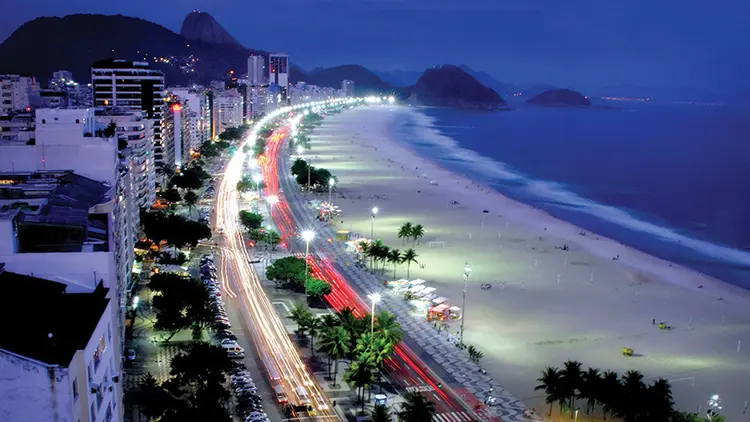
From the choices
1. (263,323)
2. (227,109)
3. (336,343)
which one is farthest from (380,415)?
(227,109)

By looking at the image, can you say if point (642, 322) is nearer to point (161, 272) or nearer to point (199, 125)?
point (161, 272)

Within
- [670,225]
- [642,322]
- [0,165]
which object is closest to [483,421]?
[642,322]

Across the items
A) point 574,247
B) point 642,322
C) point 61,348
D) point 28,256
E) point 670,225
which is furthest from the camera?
point 670,225

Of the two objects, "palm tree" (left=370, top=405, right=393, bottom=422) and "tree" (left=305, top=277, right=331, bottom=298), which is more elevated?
"tree" (left=305, top=277, right=331, bottom=298)

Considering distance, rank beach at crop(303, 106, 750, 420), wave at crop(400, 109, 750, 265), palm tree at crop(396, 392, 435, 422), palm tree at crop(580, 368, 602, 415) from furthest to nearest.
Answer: wave at crop(400, 109, 750, 265)
beach at crop(303, 106, 750, 420)
palm tree at crop(580, 368, 602, 415)
palm tree at crop(396, 392, 435, 422)

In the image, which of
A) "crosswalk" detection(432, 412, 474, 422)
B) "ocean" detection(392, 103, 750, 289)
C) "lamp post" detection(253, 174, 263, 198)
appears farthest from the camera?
"lamp post" detection(253, 174, 263, 198)

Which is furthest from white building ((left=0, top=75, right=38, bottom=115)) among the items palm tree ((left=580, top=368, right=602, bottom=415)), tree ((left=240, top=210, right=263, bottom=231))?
palm tree ((left=580, top=368, right=602, bottom=415))

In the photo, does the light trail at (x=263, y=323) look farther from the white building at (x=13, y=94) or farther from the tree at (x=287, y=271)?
the white building at (x=13, y=94)

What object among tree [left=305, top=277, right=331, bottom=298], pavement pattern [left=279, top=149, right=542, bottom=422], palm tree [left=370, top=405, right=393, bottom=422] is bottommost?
pavement pattern [left=279, top=149, right=542, bottom=422]

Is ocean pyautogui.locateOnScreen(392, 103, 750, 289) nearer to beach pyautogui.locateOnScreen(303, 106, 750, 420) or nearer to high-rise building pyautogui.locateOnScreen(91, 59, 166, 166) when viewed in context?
beach pyautogui.locateOnScreen(303, 106, 750, 420)
